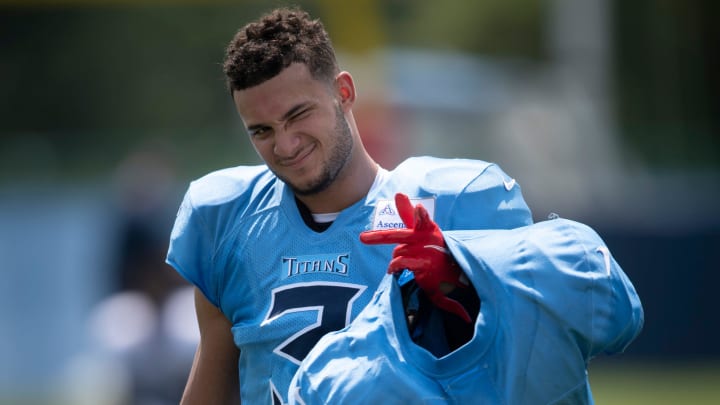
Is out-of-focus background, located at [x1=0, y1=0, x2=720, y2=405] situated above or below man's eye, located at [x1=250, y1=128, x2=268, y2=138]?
below

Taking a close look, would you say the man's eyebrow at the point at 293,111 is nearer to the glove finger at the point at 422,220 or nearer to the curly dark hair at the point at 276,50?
the curly dark hair at the point at 276,50

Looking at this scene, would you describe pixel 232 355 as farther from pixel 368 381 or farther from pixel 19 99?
pixel 19 99

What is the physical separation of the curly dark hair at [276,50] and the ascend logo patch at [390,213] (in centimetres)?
35

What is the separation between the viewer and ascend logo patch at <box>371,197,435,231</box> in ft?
9.59

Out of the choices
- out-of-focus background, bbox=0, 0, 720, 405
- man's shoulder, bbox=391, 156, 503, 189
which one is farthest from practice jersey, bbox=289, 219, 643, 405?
out-of-focus background, bbox=0, 0, 720, 405

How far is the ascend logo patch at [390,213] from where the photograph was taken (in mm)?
2922

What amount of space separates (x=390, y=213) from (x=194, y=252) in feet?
1.73

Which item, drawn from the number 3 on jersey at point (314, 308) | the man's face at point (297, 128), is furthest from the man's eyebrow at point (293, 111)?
the number 3 on jersey at point (314, 308)

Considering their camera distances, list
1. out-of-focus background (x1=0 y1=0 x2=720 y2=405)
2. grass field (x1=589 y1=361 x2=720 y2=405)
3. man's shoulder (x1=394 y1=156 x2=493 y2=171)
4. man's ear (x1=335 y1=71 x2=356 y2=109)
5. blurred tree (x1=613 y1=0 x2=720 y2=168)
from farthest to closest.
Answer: blurred tree (x1=613 y1=0 x2=720 y2=168) → out-of-focus background (x1=0 y1=0 x2=720 y2=405) → grass field (x1=589 y1=361 x2=720 y2=405) → man's ear (x1=335 y1=71 x2=356 y2=109) → man's shoulder (x1=394 y1=156 x2=493 y2=171)

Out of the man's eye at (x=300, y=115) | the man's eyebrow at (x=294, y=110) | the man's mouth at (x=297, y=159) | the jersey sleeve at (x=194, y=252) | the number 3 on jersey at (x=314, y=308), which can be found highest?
the man's eyebrow at (x=294, y=110)

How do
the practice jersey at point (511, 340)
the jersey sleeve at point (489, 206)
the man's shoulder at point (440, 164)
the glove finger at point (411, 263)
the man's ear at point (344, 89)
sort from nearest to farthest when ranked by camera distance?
the practice jersey at point (511, 340) < the glove finger at point (411, 263) < the jersey sleeve at point (489, 206) < the man's shoulder at point (440, 164) < the man's ear at point (344, 89)

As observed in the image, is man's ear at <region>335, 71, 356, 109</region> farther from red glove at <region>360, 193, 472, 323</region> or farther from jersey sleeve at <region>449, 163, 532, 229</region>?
red glove at <region>360, 193, 472, 323</region>

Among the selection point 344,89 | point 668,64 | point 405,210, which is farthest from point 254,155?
point 405,210

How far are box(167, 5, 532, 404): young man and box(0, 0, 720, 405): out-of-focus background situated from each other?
4.24 meters
